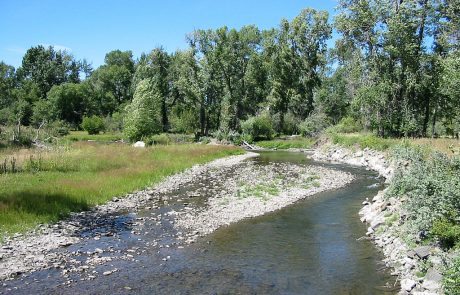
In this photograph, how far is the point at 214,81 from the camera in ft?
294

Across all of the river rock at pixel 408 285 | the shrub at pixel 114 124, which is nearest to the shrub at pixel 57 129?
the shrub at pixel 114 124

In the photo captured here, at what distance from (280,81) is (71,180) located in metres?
66.6

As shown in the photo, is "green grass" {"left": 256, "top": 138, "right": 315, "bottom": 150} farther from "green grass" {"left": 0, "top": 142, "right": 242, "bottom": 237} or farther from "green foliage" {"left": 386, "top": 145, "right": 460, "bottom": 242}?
"green foliage" {"left": 386, "top": 145, "right": 460, "bottom": 242}

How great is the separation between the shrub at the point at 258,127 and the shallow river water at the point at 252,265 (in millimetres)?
57846

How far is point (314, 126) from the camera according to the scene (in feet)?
256

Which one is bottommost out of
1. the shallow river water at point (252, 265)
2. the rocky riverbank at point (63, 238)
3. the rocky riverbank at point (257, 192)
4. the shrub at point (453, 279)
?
the shallow river water at point (252, 265)

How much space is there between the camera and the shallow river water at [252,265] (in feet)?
42.2

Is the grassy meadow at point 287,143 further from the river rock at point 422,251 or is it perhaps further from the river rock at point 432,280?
the river rock at point 432,280

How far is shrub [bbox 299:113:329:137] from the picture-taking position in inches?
3054

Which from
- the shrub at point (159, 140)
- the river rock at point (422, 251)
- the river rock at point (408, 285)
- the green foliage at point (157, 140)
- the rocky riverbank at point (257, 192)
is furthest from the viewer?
the shrub at point (159, 140)

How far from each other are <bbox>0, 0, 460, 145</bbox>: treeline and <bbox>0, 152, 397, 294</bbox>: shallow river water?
24593 mm

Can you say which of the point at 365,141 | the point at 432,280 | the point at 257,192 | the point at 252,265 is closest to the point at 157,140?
the point at 365,141

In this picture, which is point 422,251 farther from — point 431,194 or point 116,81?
point 116,81

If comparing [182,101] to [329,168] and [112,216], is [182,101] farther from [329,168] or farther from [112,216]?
[112,216]
